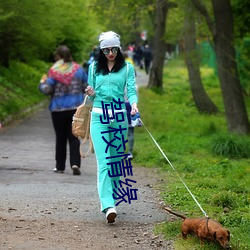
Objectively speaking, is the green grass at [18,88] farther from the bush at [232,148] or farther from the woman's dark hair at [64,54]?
the woman's dark hair at [64,54]

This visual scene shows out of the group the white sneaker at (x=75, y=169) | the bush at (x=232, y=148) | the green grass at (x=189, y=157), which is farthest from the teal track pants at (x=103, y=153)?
the bush at (x=232, y=148)

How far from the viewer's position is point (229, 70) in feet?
53.9

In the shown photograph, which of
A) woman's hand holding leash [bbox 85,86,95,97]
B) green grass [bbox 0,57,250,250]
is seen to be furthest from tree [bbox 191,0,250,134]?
woman's hand holding leash [bbox 85,86,95,97]

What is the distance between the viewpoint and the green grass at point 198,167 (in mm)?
7258

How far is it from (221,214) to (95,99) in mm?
1737

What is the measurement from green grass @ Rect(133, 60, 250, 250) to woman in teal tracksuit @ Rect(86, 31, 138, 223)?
2.81ft

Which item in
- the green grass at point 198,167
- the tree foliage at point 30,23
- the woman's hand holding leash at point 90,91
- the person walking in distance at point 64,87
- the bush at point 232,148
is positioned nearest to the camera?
the green grass at point 198,167

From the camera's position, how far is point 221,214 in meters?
7.72

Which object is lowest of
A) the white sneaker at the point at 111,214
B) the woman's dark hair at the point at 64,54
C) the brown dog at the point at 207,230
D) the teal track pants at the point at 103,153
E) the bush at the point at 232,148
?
the bush at the point at 232,148

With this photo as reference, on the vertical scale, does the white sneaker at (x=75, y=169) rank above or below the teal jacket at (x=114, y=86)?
below

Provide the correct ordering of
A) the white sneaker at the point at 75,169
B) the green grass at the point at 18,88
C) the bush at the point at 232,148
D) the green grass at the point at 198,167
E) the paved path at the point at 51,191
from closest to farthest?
the green grass at the point at 198,167 → the paved path at the point at 51,191 → the white sneaker at the point at 75,169 → the bush at the point at 232,148 → the green grass at the point at 18,88

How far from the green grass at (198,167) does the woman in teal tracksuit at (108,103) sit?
86 centimetres

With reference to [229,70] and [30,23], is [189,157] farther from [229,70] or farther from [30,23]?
[30,23]

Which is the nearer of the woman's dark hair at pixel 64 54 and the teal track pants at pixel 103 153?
the teal track pants at pixel 103 153
